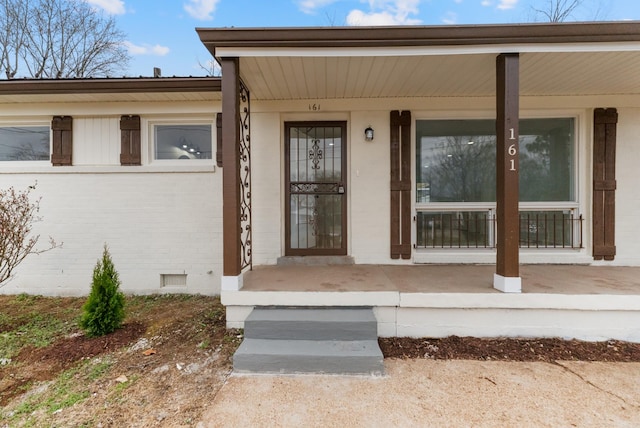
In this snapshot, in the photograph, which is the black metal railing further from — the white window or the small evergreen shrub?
the small evergreen shrub

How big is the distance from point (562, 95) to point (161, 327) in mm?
5573

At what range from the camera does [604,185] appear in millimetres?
3941

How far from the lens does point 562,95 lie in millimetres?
3924

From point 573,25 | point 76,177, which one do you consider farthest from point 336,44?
point 76,177

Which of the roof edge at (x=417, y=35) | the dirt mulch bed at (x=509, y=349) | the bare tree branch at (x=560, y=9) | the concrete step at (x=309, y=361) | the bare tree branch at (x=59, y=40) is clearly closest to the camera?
the concrete step at (x=309, y=361)

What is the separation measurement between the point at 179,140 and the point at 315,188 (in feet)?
6.69

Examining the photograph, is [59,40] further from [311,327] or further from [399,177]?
[311,327]

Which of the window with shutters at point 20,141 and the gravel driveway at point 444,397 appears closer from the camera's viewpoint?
the gravel driveway at point 444,397

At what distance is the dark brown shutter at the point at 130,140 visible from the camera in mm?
4082

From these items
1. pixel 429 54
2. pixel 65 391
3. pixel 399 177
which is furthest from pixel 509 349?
pixel 65 391

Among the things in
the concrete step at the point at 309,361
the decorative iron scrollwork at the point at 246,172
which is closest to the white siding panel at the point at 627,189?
the concrete step at the point at 309,361

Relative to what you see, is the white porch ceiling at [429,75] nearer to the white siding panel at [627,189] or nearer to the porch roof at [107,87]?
the white siding panel at [627,189]

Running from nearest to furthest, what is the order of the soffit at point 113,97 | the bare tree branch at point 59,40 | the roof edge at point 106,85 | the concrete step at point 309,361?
the concrete step at point 309,361
the roof edge at point 106,85
the soffit at point 113,97
the bare tree branch at point 59,40

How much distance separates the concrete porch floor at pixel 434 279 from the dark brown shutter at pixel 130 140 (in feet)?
7.64
